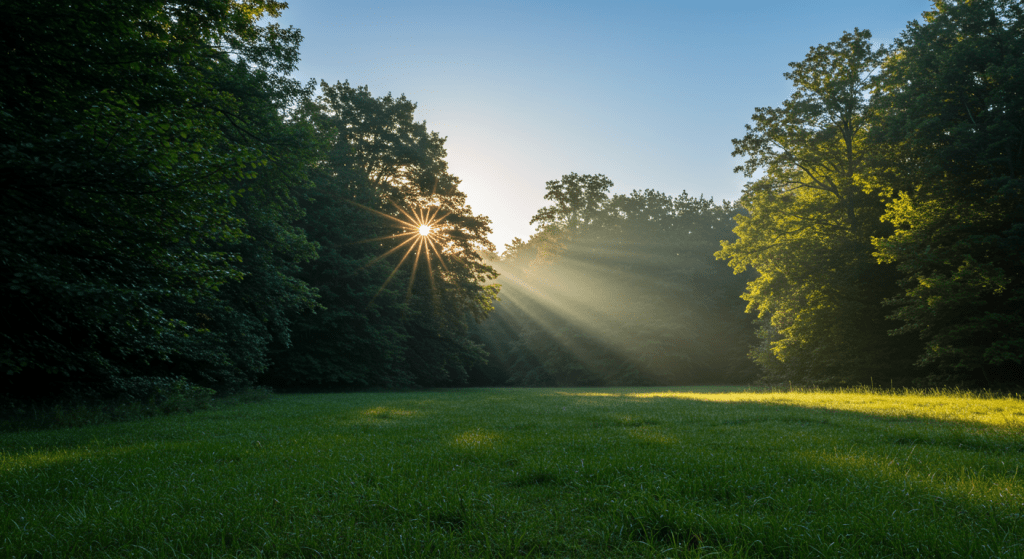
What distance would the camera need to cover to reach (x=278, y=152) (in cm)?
1753

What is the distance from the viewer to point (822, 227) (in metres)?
27.6

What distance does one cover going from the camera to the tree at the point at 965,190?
18703 mm

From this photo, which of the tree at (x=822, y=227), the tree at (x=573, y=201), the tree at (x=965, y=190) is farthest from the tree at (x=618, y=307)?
the tree at (x=965, y=190)

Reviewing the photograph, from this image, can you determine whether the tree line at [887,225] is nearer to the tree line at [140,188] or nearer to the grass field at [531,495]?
the grass field at [531,495]

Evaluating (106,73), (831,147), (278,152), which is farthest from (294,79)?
(831,147)

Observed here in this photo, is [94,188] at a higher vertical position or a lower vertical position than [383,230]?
lower

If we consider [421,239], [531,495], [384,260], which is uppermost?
[421,239]

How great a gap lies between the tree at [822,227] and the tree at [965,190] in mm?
Result: 3600

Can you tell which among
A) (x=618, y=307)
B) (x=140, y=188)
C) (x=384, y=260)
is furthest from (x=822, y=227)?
(x=140, y=188)

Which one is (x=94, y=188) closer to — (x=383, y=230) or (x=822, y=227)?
(x=383, y=230)

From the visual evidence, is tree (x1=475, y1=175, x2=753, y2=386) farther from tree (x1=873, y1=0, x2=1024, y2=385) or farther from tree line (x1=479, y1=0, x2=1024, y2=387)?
tree (x1=873, y1=0, x2=1024, y2=385)

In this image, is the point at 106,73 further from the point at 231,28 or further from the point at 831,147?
the point at 831,147

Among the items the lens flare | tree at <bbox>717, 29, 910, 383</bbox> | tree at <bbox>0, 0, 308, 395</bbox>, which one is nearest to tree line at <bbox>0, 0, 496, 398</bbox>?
tree at <bbox>0, 0, 308, 395</bbox>

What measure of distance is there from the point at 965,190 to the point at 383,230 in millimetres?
31913
